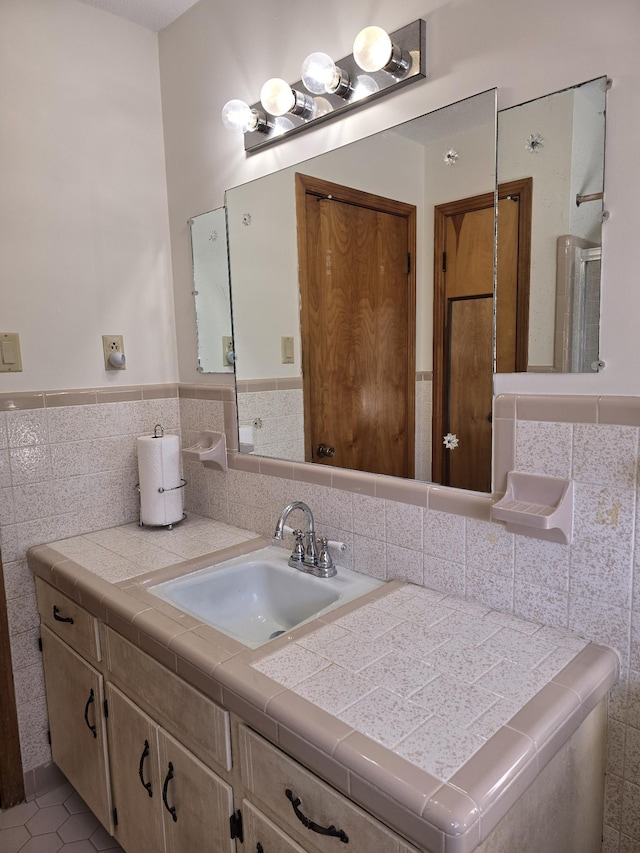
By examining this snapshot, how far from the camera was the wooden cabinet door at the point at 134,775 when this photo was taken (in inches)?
51.7

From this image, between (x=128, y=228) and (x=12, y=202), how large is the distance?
364 mm

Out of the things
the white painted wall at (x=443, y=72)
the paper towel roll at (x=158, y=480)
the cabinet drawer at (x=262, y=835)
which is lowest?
the cabinet drawer at (x=262, y=835)

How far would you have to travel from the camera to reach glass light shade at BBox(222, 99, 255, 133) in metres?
1.57

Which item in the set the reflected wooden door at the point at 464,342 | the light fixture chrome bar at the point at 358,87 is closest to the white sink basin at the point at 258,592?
the reflected wooden door at the point at 464,342

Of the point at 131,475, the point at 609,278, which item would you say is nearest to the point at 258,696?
the point at 609,278

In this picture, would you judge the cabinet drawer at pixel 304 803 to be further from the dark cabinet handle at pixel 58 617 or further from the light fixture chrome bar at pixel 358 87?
the light fixture chrome bar at pixel 358 87

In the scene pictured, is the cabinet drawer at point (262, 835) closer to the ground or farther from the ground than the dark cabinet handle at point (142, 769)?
farther from the ground

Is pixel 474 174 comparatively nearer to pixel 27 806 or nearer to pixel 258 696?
pixel 258 696

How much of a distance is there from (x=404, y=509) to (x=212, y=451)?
77 centimetres

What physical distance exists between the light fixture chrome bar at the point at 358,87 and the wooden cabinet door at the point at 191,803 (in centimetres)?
149

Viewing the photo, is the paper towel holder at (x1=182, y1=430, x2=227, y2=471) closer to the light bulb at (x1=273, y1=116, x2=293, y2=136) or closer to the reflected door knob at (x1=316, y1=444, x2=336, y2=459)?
the reflected door knob at (x1=316, y1=444, x2=336, y2=459)

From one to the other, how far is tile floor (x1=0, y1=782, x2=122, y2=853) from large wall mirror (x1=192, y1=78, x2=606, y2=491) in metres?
1.23

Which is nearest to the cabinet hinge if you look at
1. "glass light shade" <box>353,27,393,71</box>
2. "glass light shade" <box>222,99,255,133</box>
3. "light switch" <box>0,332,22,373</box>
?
"light switch" <box>0,332,22,373</box>

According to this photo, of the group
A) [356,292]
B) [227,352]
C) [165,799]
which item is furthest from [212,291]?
[165,799]
